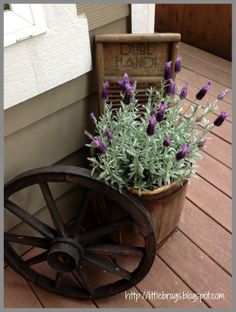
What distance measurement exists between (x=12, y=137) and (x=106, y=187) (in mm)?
325

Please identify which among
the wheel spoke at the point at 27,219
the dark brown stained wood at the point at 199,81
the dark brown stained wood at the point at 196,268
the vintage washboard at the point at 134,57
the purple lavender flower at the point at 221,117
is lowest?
the dark brown stained wood at the point at 196,268

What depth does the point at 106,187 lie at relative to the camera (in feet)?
3.37

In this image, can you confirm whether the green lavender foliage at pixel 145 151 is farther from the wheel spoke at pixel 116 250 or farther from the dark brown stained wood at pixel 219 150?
the dark brown stained wood at pixel 219 150

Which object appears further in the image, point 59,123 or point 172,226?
point 172,226

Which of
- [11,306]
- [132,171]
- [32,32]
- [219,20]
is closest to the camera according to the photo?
[32,32]

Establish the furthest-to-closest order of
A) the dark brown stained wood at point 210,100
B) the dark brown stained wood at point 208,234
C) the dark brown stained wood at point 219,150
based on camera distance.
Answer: the dark brown stained wood at point 210,100
the dark brown stained wood at point 219,150
the dark brown stained wood at point 208,234

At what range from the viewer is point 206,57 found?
2459 millimetres

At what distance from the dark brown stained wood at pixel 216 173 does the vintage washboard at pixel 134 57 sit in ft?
2.11

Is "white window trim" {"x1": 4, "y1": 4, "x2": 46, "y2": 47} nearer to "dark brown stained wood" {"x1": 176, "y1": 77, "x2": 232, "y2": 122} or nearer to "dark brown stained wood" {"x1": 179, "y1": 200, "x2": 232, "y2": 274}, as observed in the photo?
"dark brown stained wood" {"x1": 179, "y1": 200, "x2": 232, "y2": 274}

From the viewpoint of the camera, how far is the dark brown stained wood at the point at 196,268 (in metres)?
1.31

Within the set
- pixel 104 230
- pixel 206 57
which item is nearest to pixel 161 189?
pixel 104 230

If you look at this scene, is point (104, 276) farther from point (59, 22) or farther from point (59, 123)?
point (59, 22)

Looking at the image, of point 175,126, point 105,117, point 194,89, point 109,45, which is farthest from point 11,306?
point 194,89

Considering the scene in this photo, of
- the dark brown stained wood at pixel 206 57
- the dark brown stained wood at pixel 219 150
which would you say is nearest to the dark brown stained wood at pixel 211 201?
the dark brown stained wood at pixel 219 150
